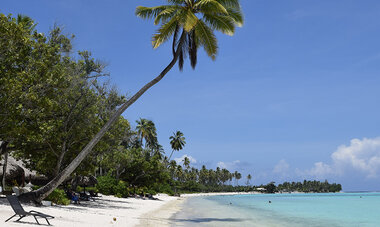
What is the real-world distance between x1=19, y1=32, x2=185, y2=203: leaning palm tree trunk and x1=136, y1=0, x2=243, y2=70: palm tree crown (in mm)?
559

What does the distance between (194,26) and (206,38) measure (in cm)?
103

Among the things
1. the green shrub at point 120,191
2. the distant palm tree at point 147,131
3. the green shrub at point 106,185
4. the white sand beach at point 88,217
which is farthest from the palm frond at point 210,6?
the distant palm tree at point 147,131

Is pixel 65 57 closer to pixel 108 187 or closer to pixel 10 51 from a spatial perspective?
pixel 10 51

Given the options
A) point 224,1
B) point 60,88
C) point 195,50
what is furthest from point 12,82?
point 224,1

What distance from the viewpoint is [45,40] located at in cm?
1775

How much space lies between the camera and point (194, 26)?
18.4 m

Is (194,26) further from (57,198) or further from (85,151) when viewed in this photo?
(57,198)

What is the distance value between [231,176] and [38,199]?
179611mm

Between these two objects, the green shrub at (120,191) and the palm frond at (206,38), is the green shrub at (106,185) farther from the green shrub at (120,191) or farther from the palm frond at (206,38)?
the palm frond at (206,38)

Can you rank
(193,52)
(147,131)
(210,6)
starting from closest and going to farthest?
(210,6)
(193,52)
(147,131)

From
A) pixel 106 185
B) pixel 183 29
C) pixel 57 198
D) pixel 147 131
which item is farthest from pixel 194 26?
pixel 147 131

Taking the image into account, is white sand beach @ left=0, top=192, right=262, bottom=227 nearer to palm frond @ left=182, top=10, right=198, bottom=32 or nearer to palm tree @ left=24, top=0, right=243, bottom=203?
palm tree @ left=24, top=0, right=243, bottom=203

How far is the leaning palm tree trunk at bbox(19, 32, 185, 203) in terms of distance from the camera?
1758 cm

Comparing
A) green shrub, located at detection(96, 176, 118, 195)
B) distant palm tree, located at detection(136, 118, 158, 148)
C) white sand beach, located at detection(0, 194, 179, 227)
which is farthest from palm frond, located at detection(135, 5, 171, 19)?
distant palm tree, located at detection(136, 118, 158, 148)
